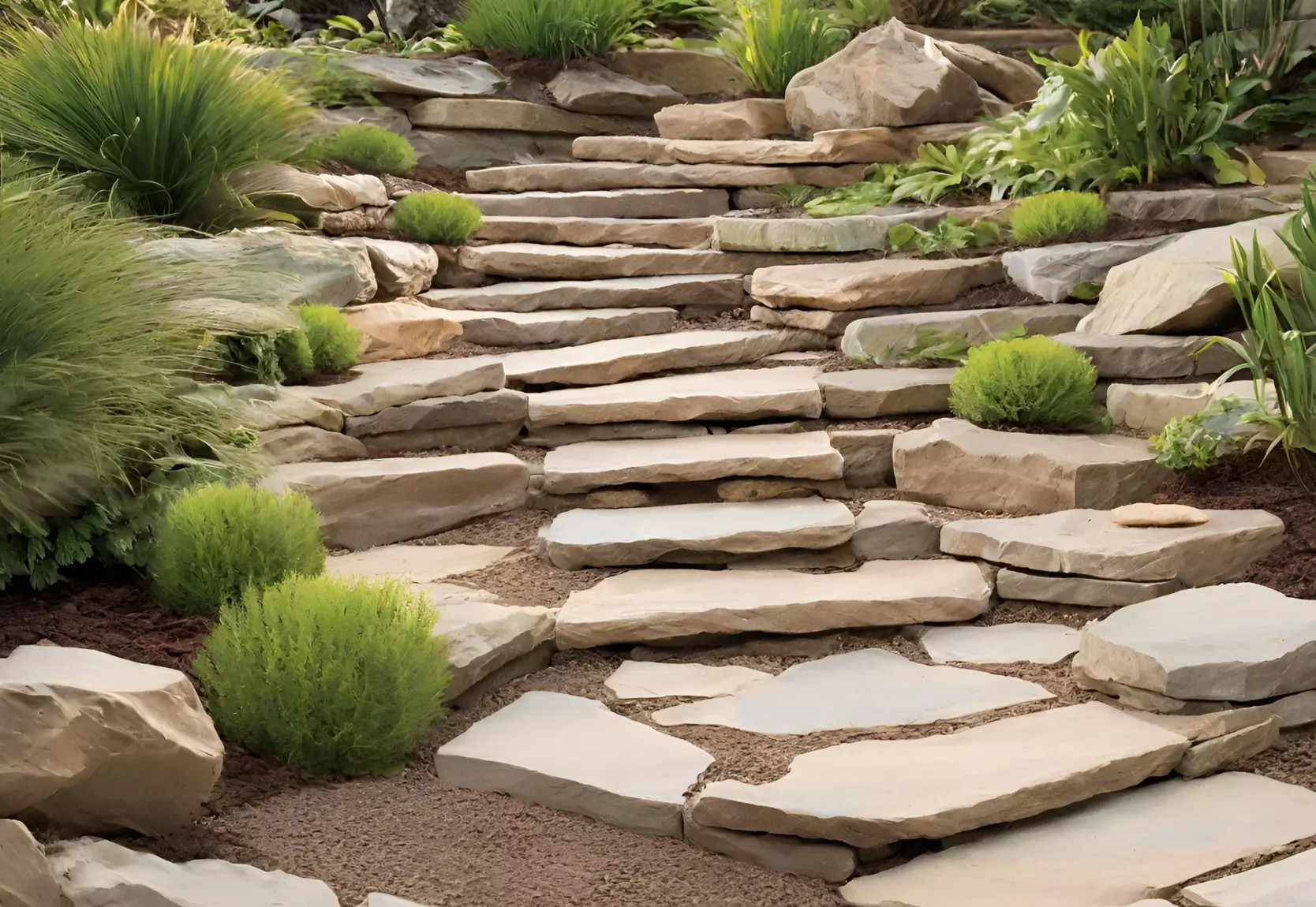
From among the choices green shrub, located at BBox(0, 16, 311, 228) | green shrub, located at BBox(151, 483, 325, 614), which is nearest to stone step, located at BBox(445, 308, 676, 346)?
green shrub, located at BBox(0, 16, 311, 228)

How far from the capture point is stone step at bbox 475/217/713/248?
651 cm

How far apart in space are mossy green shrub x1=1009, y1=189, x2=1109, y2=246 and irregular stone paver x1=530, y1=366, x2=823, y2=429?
1596 millimetres

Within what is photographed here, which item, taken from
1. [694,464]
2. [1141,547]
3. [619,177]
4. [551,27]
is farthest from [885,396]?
[551,27]

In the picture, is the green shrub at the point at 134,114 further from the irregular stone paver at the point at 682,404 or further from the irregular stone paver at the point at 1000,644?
the irregular stone paver at the point at 1000,644

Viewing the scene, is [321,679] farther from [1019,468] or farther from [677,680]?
[1019,468]

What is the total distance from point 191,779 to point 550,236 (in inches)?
181

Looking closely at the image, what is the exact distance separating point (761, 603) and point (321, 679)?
1379 millimetres

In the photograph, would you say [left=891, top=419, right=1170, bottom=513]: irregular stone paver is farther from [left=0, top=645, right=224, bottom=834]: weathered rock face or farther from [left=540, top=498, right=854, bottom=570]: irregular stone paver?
[left=0, top=645, right=224, bottom=834]: weathered rock face

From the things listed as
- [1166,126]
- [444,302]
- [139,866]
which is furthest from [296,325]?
[1166,126]

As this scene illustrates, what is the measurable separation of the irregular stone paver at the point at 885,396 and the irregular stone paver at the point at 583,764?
211cm

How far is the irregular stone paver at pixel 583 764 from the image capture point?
2629 millimetres

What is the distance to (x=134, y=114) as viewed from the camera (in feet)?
15.4

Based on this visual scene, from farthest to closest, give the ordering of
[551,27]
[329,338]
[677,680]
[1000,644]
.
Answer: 1. [551,27]
2. [329,338]
3. [1000,644]
4. [677,680]

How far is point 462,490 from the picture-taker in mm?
4270
